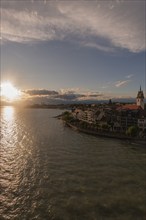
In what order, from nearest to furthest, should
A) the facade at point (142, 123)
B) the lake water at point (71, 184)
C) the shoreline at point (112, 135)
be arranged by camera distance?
the lake water at point (71, 184) < the shoreline at point (112, 135) < the facade at point (142, 123)

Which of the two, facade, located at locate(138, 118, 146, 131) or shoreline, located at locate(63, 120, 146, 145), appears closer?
shoreline, located at locate(63, 120, 146, 145)

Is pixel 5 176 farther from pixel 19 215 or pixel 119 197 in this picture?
pixel 119 197

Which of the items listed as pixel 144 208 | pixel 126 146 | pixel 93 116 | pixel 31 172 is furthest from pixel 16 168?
pixel 93 116

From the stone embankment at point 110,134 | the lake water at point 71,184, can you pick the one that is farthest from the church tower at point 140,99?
the lake water at point 71,184

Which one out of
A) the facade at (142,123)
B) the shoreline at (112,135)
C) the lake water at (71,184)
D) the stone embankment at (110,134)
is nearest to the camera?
the lake water at (71,184)

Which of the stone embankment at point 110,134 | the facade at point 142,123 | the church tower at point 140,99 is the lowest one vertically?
the stone embankment at point 110,134

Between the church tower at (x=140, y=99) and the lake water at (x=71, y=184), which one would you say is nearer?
the lake water at (x=71, y=184)

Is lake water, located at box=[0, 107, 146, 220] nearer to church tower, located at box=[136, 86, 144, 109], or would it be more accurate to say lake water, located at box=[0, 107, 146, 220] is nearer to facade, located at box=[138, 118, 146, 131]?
facade, located at box=[138, 118, 146, 131]

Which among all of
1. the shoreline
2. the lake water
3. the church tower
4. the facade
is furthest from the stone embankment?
the church tower

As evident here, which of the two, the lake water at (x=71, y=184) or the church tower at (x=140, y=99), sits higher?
the church tower at (x=140, y=99)

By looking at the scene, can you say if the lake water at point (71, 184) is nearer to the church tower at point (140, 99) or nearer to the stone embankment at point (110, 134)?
the stone embankment at point (110, 134)
